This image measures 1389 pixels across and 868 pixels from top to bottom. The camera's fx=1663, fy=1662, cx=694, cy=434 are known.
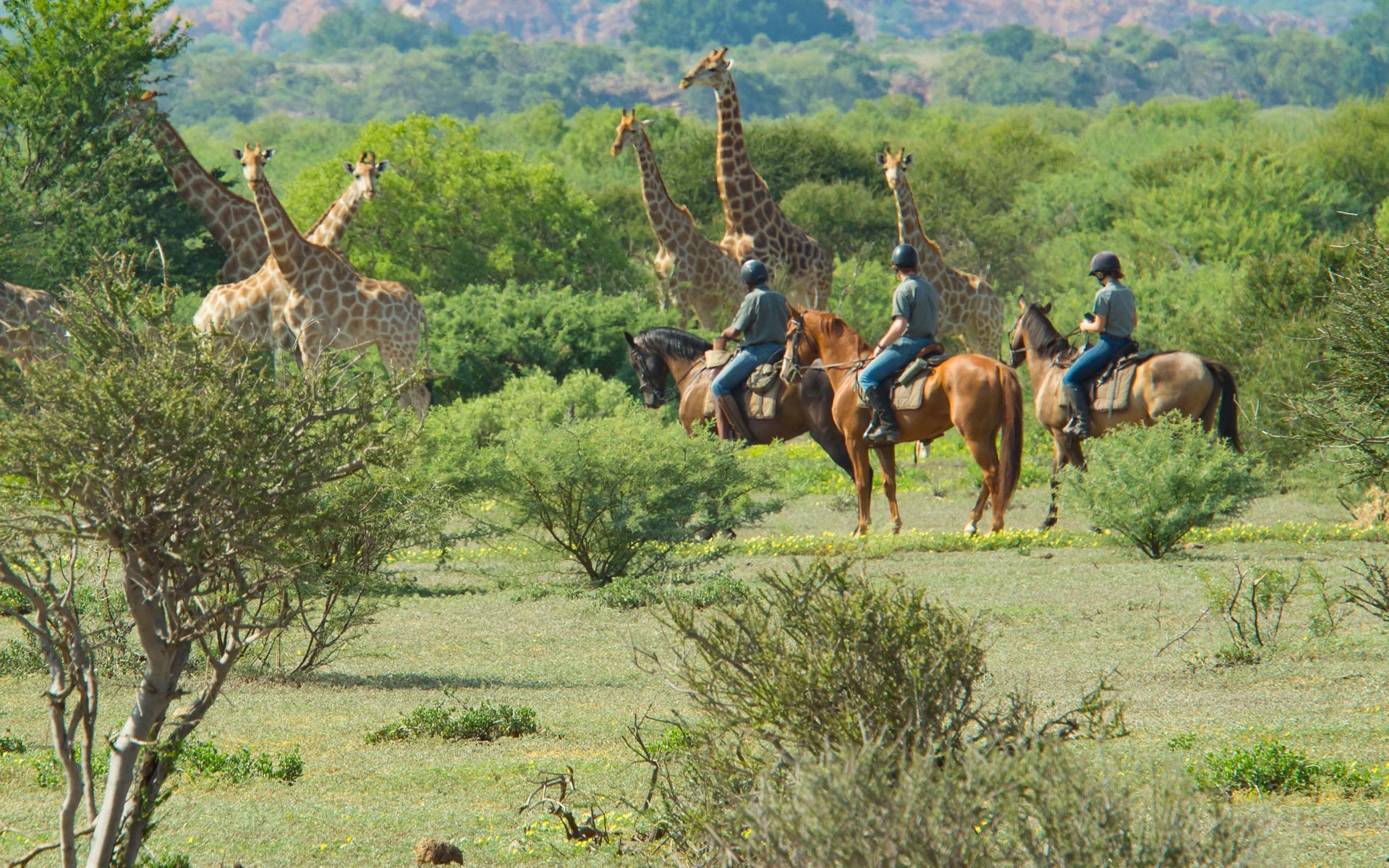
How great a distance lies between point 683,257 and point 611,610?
1342cm

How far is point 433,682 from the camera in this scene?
9.55 meters

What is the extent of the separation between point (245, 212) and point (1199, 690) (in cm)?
1862

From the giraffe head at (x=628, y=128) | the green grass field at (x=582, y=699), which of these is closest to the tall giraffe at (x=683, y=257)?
the giraffe head at (x=628, y=128)

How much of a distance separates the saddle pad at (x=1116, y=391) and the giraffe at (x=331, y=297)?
8.09 metres

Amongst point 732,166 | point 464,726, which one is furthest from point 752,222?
point 464,726

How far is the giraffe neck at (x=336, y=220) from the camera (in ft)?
73.6

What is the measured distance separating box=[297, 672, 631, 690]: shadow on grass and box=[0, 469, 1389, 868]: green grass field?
0.02 m

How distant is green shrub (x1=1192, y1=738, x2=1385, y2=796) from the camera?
6418 mm

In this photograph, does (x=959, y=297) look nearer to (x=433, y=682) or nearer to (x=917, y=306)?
(x=917, y=306)

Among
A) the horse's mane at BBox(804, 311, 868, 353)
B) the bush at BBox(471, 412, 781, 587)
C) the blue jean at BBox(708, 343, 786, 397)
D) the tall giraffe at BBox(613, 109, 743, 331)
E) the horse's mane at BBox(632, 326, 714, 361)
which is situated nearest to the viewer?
the bush at BBox(471, 412, 781, 587)

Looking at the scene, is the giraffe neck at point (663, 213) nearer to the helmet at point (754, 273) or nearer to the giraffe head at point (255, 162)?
the giraffe head at point (255, 162)

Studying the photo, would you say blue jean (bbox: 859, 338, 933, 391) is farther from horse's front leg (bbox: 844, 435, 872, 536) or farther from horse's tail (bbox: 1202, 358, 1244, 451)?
horse's tail (bbox: 1202, 358, 1244, 451)

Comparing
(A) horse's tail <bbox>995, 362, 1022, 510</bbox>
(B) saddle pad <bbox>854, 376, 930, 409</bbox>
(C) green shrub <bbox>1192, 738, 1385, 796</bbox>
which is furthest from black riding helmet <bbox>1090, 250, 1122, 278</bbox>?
(C) green shrub <bbox>1192, 738, 1385, 796</bbox>

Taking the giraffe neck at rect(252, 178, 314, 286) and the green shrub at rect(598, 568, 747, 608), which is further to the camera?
the giraffe neck at rect(252, 178, 314, 286)
